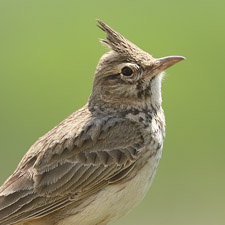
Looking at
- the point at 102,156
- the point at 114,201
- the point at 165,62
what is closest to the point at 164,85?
Answer: the point at 165,62

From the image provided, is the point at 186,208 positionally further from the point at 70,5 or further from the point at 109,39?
the point at 70,5

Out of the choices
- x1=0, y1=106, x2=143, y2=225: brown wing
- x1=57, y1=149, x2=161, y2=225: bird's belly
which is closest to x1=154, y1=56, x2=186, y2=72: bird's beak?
x1=0, y1=106, x2=143, y2=225: brown wing

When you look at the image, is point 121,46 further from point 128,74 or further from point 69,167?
point 69,167

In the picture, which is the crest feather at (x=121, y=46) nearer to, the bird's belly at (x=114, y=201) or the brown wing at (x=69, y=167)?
the brown wing at (x=69, y=167)

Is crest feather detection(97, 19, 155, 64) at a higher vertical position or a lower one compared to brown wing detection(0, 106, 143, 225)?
higher

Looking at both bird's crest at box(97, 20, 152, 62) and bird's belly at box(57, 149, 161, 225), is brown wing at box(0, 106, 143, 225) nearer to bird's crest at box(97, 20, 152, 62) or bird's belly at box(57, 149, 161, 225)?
bird's belly at box(57, 149, 161, 225)

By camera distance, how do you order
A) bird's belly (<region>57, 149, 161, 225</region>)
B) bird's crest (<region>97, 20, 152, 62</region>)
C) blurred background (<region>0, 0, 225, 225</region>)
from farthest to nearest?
blurred background (<region>0, 0, 225, 225</region>) < bird's crest (<region>97, 20, 152, 62</region>) < bird's belly (<region>57, 149, 161, 225</region>)
